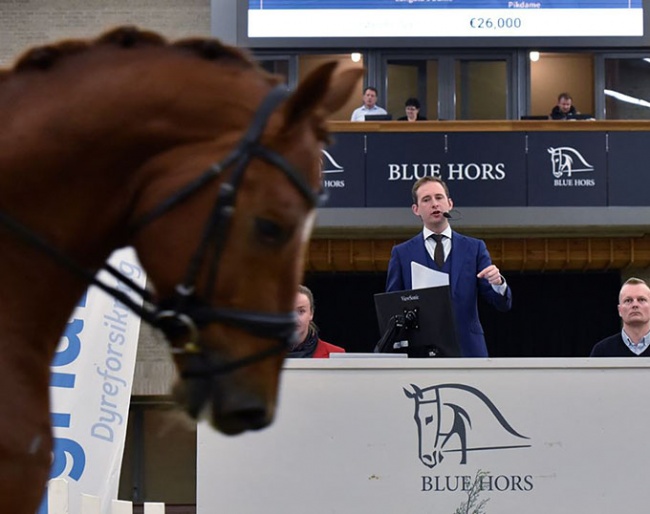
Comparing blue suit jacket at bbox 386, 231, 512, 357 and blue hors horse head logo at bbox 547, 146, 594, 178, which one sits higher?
blue hors horse head logo at bbox 547, 146, 594, 178

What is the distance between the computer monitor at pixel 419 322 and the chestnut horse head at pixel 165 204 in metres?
3.24

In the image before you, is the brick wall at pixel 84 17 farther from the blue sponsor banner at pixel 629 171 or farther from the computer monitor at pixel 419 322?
the computer monitor at pixel 419 322

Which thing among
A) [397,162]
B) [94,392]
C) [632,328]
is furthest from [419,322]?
[397,162]

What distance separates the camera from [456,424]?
5.79 m

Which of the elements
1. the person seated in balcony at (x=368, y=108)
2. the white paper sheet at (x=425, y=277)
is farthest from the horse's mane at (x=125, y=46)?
the person seated in balcony at (x=368, y=108)

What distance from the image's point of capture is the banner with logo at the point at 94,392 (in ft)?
22.0

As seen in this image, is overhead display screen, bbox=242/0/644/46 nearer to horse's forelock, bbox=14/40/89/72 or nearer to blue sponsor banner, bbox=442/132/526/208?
blue sponsor banner, bbox=442/132/526/208

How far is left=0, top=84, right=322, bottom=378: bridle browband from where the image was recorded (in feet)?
8.32

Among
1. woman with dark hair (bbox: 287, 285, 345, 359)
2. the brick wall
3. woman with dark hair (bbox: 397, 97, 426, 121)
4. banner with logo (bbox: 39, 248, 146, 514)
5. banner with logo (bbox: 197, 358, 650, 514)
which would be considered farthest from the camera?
the brick wall

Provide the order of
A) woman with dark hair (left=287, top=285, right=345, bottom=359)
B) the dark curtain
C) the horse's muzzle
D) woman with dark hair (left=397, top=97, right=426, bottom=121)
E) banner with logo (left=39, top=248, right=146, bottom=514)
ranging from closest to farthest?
the horse's muzzle
woman with dark hair (left=287, top=285, right=345, bottom=359)
banner with logo (left=39, top=248, right=146, bottom=514)
woman with dark hair (left=397, top=97, right=426, bottom=121)
the dark curtain

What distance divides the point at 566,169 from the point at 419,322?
14.6m

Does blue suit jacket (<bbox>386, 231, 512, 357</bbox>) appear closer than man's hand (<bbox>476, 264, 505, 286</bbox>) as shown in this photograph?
No

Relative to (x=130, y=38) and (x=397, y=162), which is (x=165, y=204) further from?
(x=397, y=162)

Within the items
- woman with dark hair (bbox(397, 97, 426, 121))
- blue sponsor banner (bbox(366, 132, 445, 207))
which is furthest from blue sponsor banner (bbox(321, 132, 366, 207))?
woman with dark hair (bbox(397, 97, 426, 121))
